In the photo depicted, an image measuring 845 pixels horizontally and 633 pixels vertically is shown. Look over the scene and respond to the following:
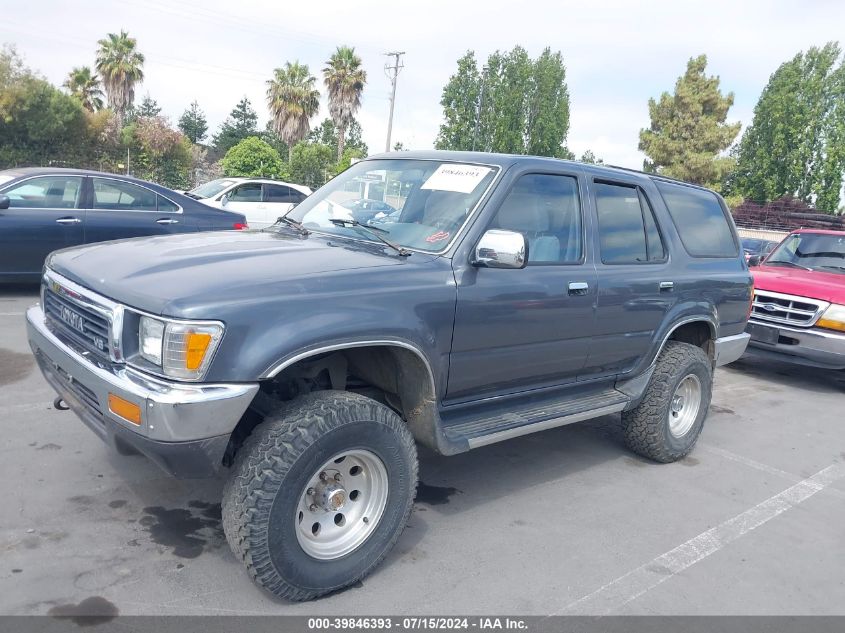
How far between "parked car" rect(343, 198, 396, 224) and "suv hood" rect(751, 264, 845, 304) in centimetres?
567

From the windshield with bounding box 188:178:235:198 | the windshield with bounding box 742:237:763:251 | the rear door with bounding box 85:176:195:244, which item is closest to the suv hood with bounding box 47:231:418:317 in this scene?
the rear door with bounding box 85:176:195:244

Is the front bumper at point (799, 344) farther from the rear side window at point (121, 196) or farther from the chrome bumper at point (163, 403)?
the rear side window at point (121, 196)

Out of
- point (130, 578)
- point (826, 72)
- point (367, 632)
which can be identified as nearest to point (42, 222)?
point (130, 578)

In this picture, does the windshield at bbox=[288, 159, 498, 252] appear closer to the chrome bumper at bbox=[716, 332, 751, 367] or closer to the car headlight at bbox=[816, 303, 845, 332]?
the chrome bumper at bbox=[716, 332, 751, 367]

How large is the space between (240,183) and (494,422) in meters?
12.3

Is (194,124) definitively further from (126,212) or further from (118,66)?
(126,212)

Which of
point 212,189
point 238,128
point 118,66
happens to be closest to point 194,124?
point 238,128

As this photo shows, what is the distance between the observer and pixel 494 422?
12.2ft

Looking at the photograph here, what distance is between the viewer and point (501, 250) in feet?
11.2

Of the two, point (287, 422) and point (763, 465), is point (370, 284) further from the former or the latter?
point (763, 465)

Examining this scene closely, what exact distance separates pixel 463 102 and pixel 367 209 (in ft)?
160

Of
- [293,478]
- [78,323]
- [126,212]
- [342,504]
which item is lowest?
[342,504]

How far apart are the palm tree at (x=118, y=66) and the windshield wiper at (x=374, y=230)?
42037 mm

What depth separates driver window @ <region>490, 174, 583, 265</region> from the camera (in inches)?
153
